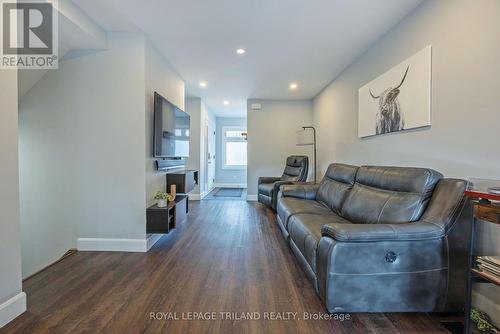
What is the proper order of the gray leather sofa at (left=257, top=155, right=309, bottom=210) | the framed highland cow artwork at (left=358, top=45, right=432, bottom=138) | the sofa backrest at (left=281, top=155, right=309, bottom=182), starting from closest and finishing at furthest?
the framed highland cow artwork at (left=358, top=45, right=432, bottom=138) → the gray leather sofa at (left=257, top=155, right=309, bottom=210) → the sofa backrest at (left=281, top=155, right=309, bottom=182)

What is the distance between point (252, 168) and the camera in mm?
6105

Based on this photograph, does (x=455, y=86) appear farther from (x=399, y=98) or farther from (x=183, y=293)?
(x=183, y=293)

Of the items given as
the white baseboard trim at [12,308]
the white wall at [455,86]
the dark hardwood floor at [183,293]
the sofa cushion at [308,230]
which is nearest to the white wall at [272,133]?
the dark hardwood floor at [183,293]

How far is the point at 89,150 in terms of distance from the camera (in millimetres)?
2836

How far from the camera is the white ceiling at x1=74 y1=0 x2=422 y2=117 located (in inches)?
89.2

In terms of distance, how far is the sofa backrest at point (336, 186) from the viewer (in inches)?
114

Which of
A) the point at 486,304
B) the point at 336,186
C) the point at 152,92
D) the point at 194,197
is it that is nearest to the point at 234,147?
the point at 194,197

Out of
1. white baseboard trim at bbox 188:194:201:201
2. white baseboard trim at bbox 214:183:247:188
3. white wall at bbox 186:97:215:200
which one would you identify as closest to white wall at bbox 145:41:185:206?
white wall at bbox 186:97:215:200

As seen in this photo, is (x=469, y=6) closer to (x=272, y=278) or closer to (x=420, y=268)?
(x=420, y=268)

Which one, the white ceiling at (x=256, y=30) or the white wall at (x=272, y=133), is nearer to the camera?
the white ceiling at (x=256, y=30)

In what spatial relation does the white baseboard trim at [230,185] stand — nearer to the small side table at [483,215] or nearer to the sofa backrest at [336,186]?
the sofa backrest at [336,186]

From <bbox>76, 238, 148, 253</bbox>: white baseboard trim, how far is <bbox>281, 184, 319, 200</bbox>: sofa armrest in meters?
2.01

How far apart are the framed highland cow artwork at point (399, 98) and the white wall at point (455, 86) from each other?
7cm

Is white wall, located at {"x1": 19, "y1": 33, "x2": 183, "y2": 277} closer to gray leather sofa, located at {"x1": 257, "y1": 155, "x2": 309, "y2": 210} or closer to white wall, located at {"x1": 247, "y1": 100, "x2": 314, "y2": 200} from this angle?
gray leather sofa, located at {"x1": 257, "y1": 155, "x2": 309, "y2": 210}
